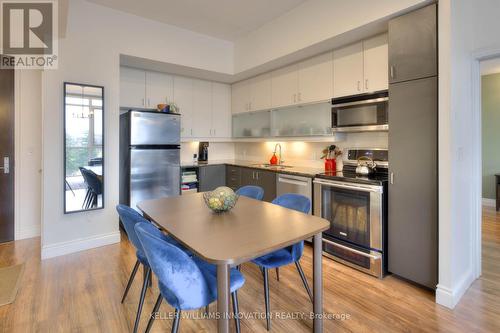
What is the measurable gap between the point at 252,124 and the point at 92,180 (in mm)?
2592

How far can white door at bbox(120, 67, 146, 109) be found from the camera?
13.5ft

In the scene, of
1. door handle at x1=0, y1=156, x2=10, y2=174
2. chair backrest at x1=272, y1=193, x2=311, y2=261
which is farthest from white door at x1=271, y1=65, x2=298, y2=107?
door handle at x1=0, y1=156, x2=10, y2=174

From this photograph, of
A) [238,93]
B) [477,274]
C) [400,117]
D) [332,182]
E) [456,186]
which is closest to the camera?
[456,186]

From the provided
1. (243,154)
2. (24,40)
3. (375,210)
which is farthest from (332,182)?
(24,40)

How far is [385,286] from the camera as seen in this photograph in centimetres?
253

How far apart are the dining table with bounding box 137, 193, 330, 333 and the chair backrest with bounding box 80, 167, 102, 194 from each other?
153 centimetres

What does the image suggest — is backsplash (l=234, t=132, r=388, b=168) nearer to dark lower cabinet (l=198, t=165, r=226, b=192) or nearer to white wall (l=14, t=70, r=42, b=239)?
dark lower cabinet (l=198, t=165, r=226, b=192)

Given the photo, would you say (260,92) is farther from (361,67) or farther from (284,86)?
(361,67)

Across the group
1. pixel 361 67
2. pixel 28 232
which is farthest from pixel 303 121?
pixel 28 232

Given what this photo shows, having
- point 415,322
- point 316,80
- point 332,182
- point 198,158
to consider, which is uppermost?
point 316,80

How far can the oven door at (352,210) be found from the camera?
2660 millimetres

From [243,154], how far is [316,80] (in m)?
2.34

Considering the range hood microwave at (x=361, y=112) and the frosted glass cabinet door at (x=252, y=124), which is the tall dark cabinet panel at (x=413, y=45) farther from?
the frosted glass cabinet door at (x=252, y=124)

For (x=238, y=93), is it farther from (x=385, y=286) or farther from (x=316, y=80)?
(x=385, y=286)
